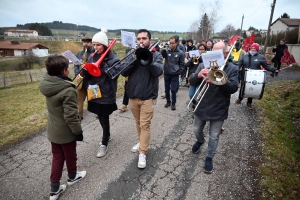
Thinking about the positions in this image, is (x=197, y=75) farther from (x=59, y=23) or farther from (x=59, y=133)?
(x=59, y=23)

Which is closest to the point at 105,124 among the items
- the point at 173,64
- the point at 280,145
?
the point at 173,64

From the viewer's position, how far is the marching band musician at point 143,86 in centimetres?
303

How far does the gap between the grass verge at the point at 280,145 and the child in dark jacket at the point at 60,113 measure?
2.64 metres

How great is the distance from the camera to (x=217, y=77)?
2.62 m

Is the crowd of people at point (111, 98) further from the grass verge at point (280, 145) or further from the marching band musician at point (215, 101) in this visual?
the grass verge at point (280, 145)

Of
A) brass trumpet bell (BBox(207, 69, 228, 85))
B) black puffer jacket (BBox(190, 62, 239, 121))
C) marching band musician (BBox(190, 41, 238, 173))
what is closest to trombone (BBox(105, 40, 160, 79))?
marching band musician (BBox(190, 41, 238, 173))

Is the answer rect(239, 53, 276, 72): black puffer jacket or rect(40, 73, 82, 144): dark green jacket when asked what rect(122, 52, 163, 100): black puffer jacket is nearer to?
rect(40, 73, 82, 144): dark green jacket

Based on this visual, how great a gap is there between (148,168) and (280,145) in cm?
275

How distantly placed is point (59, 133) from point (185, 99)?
5.09 meters

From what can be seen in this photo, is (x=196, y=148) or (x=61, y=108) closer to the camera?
(x=61, y=108)

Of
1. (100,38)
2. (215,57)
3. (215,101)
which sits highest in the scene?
(100,38)

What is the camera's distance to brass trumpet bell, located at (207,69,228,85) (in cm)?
253

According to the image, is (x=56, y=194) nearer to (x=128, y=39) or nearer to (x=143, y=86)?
(x=143, y=86)

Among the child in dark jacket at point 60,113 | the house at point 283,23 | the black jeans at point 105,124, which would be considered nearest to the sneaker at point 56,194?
the child in dark jacket at point 60,113
